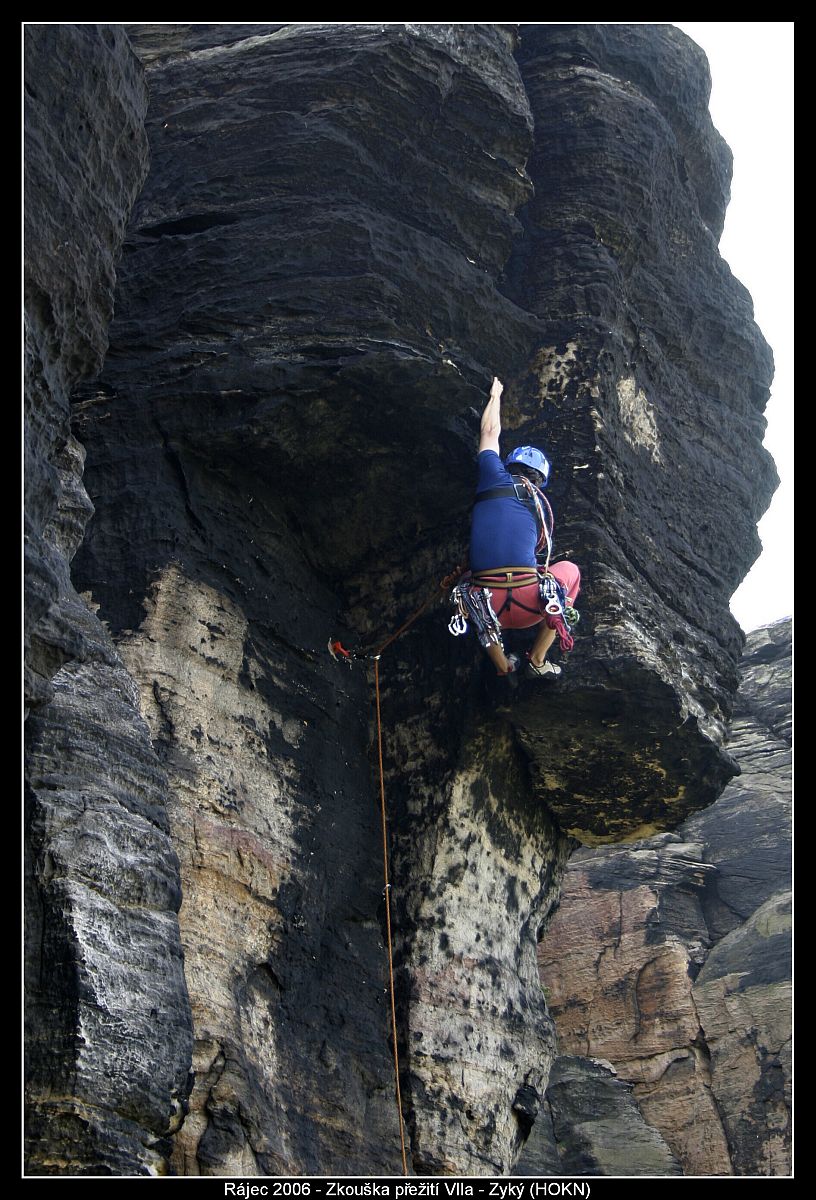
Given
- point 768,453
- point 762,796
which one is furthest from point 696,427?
point 762,796

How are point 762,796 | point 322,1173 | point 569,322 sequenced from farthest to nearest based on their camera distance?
point 762,796 → point 569,322 → point 322,1173

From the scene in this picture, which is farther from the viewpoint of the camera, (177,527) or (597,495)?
(597,495)

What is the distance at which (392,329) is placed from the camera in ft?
35.7

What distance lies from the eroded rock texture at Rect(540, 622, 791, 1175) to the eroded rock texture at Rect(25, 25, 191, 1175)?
12555 millimetres

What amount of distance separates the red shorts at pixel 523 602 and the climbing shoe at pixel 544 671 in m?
0.29

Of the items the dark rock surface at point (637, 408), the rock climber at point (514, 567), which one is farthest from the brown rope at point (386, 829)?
the dark rock surface at point (637, 408)

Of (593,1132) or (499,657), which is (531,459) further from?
(593,1132)

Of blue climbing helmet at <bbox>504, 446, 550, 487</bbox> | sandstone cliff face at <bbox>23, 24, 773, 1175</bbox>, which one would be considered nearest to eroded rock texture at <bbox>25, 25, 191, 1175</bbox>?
sandstone cliff face at <bbox>23, 24, 773, 1175</bbox>

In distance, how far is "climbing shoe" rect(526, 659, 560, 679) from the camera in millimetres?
11000

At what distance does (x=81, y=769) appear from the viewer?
7.77 metres

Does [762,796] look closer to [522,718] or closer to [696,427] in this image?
[696,427]

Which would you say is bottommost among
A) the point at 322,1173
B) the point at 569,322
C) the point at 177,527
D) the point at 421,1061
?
the point at 322,1173

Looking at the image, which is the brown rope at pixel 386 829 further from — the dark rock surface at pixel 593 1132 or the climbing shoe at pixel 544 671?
the dark rock surface at pixel 593 1132

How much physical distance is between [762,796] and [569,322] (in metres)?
12.0
